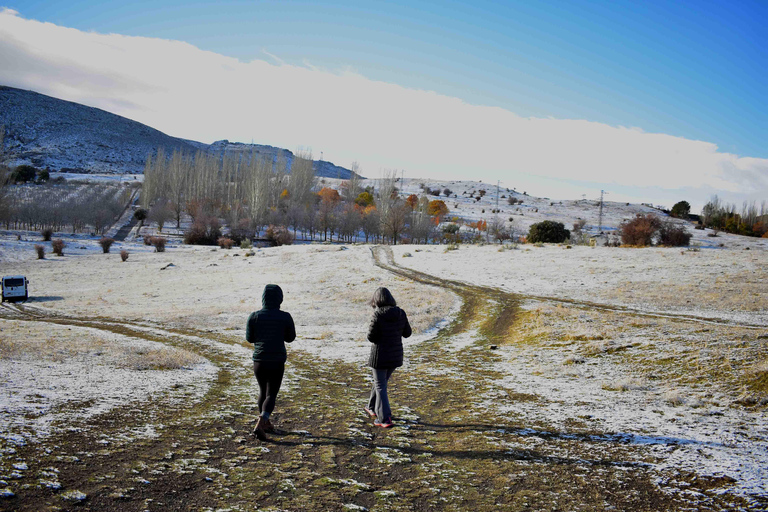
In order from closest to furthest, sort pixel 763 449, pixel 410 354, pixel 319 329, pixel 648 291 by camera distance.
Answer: pixel 763 449 < pixel 410 354 < pixel 319 329 < pixel 648 291

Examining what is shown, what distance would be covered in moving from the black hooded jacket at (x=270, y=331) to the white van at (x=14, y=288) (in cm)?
3123

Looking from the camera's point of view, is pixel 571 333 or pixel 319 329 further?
pixel 319 329

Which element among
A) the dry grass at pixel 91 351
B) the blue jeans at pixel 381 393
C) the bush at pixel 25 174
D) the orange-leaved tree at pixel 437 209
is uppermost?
the bush at pixel 25 174

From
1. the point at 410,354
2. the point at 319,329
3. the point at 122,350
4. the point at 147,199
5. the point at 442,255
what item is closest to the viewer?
the point at 122,350

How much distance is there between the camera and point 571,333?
52.1ft

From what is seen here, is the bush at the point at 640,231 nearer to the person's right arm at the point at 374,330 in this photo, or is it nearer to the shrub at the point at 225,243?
the shrub at the point at 225,243

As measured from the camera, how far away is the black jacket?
24.6 feet

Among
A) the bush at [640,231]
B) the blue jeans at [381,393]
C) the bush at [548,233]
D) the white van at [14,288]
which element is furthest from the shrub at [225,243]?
the blue jeans at [381,393]

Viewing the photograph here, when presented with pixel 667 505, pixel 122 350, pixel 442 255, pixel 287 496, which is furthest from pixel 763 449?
pixel 442 255

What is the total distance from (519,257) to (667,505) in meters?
33.9

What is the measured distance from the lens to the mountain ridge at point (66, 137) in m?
151

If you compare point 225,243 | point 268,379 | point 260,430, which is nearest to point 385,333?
point 268,379

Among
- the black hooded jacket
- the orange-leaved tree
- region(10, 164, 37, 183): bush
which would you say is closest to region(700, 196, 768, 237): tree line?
the orange-leaved tree

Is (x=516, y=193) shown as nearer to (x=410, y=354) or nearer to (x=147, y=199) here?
(x=147, y=199)
